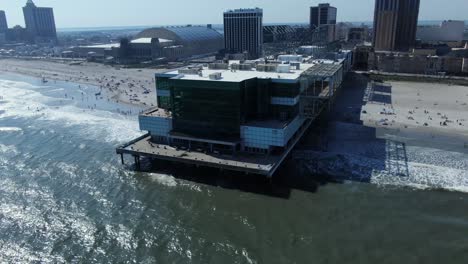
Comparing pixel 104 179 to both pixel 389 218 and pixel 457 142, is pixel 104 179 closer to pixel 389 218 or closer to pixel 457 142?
pixel 389 218

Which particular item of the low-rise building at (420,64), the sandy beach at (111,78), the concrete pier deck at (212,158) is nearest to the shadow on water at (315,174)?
the concrete pier deck at (212,158)

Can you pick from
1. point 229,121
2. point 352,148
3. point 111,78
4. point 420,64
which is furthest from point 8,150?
point 420,64

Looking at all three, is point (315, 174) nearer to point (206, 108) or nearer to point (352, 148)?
point (352, 148)

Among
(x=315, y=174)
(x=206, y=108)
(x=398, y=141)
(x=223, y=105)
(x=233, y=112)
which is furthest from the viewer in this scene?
(x=398, y=141)

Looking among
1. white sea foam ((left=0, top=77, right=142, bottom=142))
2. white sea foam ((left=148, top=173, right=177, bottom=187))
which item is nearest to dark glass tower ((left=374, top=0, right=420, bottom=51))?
white sea foam ((left=0, top=77, right=142, bottom=142))

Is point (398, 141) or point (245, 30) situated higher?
point (245, 30)

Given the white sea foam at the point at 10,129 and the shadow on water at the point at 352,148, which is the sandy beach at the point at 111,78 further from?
the shadow on water at the point at 352,148

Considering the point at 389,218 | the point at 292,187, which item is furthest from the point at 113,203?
the point at 389,218
